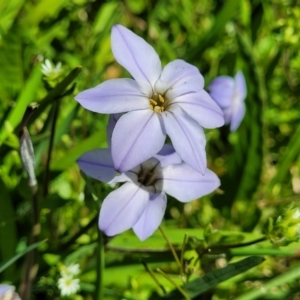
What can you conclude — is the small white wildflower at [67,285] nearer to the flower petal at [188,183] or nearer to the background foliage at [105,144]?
the background foliage at [105,144]

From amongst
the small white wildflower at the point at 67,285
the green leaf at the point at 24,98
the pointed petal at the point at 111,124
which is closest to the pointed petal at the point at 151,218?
the pointed petal at the point at 111,124

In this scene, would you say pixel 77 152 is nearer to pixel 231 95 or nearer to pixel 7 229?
pixel 7 229

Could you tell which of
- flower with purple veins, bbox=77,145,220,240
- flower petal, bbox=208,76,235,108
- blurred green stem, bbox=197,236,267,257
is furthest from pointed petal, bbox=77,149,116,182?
flower petal, bbox=208,76,235,108

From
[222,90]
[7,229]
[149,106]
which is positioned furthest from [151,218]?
[222,90]

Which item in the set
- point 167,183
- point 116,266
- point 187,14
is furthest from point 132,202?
point 187,14

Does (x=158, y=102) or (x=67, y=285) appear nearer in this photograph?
(x=158, y=102)

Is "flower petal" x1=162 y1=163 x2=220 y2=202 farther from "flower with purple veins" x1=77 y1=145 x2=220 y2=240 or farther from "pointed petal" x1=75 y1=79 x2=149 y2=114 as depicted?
"pointed petal" x1=75 y1=79 x2=149 y2=114
